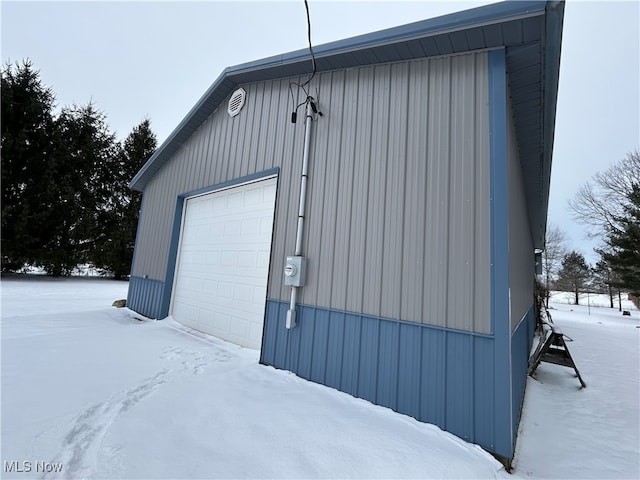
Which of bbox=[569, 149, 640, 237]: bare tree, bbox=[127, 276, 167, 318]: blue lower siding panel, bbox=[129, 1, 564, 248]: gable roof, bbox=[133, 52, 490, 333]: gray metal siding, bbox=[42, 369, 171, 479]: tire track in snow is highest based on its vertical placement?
bbox=[569, 149, 640, 237]: bare tree

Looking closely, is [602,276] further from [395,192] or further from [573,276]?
[395,192]

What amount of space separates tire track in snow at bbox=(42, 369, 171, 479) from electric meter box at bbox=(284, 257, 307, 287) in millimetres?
1619

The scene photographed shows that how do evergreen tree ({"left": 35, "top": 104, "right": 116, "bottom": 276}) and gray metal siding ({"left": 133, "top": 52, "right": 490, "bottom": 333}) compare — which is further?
evergreen tree ({"left": 35, "top": 104, "right": 116, "bottom": 276})

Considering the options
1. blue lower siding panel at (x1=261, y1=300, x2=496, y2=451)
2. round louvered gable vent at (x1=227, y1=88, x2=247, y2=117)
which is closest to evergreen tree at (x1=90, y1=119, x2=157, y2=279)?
round louvered gable vent at (x1=227, y1=88, x2=247, y2=117)

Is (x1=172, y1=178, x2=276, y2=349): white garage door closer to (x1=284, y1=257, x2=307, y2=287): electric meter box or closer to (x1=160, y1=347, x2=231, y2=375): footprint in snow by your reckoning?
(x1=160, y1=347, x2=231, y2=375): footprint in snow

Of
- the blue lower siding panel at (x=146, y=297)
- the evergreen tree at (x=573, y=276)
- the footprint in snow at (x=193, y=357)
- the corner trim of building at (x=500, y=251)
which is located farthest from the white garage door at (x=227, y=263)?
the evergreen tree at (x=573, y=276)

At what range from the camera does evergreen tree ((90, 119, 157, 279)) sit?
14.5m

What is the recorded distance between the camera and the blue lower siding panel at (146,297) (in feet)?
18.6

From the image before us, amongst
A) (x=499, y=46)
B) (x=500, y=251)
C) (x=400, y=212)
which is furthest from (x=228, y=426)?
(x=499, y=46)

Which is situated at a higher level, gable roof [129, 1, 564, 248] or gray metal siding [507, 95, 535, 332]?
gable roof [129, 1, 564, 248]

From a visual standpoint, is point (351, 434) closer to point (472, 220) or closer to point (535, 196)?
point (472, 220)

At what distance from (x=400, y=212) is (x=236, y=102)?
3.86 meters

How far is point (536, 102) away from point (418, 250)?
2.13 meters

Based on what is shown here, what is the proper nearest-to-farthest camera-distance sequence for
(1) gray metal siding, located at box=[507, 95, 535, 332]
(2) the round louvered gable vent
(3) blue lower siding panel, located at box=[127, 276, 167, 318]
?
(1) gray metal siding, located at box=[507, 95, 535, 332] → (2) the round louvered gable vent → (3) blue lower siding panel, located at box=[127, 276, 167, 318]
